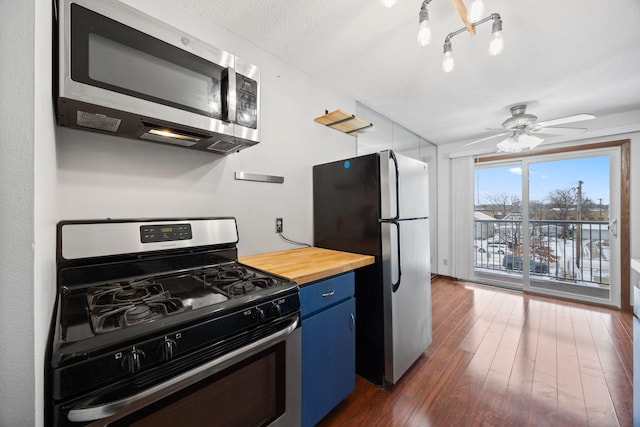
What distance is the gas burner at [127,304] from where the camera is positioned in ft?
2.47

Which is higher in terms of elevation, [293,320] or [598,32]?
[598,32]

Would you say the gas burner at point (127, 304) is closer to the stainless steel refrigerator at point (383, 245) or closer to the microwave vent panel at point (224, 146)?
the microwave vent panel at point (224, 146)

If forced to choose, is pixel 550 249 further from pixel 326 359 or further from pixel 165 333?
pixel 165 333

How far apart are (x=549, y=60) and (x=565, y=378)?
2.46m

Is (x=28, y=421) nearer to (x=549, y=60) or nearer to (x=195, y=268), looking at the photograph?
(x=195, y=268)

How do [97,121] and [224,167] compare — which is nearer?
[97,121]

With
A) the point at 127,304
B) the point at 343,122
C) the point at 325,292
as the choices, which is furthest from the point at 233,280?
the point at 343,122

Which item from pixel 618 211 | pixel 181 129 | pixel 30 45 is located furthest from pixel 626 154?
pixel 30 45

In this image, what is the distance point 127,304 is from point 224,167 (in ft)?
3.27

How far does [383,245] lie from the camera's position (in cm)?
170

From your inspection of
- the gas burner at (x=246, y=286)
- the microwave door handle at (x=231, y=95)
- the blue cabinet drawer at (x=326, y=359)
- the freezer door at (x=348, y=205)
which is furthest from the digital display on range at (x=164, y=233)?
the freezer door at (x=348, y=205)

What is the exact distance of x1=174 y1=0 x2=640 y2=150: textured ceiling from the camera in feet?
5.02

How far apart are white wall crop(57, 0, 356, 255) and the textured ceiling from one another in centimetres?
15

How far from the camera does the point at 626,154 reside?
313 cm
